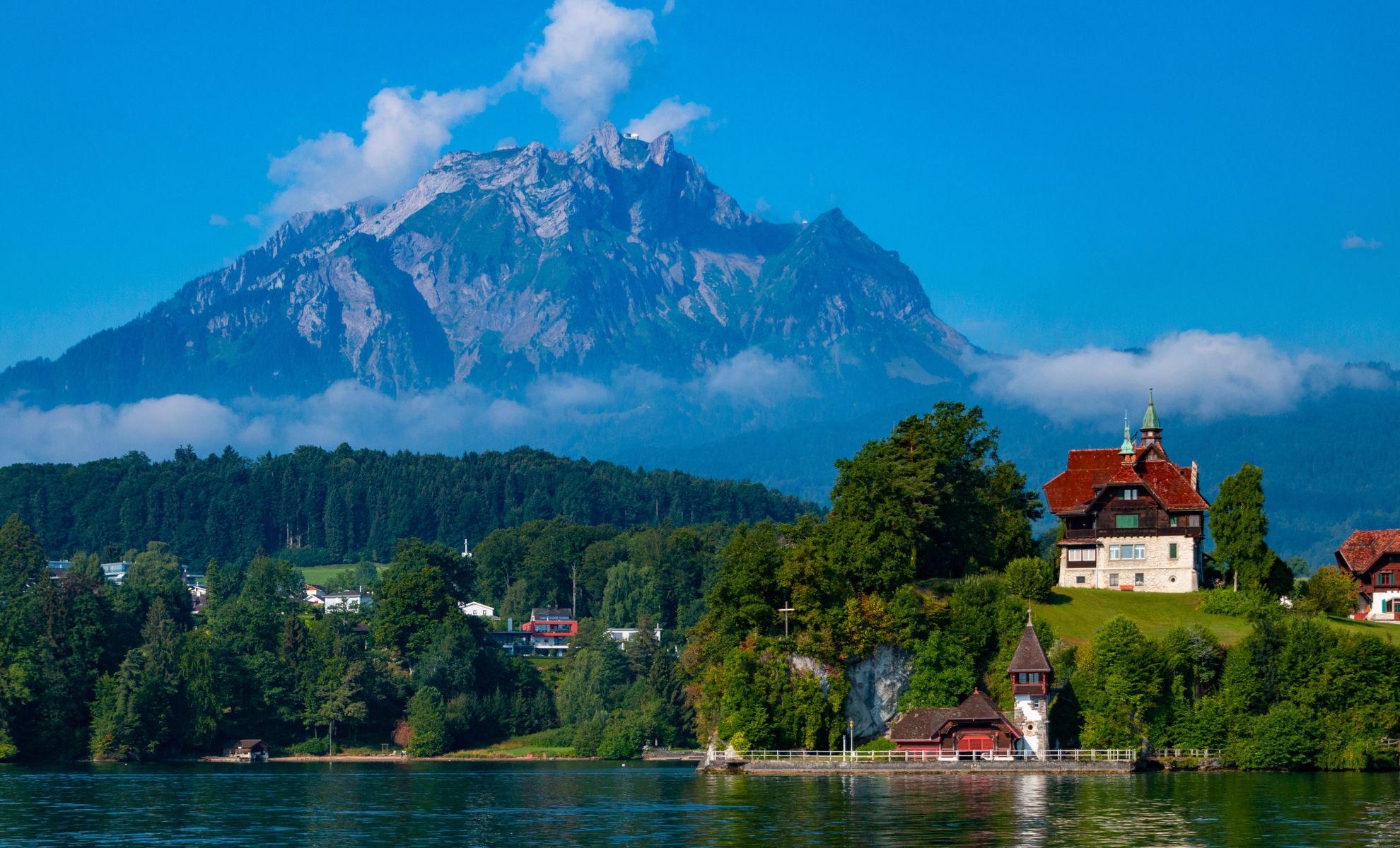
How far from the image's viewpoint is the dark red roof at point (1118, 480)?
122m

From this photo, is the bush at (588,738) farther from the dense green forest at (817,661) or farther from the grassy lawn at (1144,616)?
the grassy lawn at (1144,616)

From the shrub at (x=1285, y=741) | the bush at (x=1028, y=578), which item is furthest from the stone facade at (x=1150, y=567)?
the shrub at (x=1285, y=741)

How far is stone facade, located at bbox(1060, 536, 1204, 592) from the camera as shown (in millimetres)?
121625

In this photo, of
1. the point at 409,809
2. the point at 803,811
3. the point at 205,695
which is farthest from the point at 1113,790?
the point at 205,695

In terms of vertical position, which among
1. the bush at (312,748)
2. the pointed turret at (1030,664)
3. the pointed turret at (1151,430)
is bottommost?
the bush at (312,748)

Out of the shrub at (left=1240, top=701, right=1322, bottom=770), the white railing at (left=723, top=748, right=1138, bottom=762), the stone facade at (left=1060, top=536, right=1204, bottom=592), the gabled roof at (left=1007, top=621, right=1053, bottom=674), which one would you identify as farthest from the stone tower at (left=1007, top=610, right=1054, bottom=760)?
the stone facade at (left=1060, top=536, right=1204, bottom=592)

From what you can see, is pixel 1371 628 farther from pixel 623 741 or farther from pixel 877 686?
pixel 623 741

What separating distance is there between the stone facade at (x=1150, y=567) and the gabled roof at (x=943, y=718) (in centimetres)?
2019

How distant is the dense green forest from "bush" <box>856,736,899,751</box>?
8.16 ft

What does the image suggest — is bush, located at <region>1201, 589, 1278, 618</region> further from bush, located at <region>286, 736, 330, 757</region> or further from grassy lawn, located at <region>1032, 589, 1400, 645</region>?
bush, located at <region>286, 736, 330, 757</region>

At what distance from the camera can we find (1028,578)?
372 ft

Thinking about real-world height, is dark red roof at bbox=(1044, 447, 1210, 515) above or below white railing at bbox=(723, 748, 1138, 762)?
above

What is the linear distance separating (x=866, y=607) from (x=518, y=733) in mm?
63885

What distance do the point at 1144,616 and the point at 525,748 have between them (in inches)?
2603
